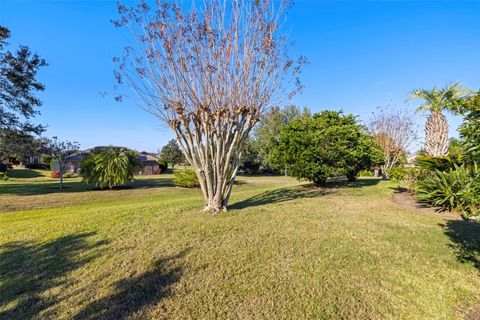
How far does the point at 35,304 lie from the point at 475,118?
5525 mm

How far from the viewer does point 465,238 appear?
4559 mm

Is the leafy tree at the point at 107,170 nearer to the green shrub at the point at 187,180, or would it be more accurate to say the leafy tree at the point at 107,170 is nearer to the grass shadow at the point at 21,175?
the green shrub at the point at 187,180

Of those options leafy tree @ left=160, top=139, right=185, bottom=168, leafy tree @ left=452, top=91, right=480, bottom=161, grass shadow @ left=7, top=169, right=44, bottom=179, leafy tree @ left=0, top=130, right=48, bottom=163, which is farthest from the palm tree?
leafy tree @ left=160, top=139, right=185, bottom=168

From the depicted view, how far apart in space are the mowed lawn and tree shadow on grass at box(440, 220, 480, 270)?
28 mm

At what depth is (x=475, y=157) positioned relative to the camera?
2.50 m

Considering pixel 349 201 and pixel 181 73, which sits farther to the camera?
pixel 349 201

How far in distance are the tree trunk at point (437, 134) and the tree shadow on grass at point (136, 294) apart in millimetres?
13938

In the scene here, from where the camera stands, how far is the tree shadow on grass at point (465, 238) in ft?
12.4

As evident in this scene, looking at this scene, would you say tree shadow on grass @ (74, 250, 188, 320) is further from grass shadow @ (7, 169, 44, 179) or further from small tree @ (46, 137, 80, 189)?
grass shadow @ (7, 169, 44, 179)

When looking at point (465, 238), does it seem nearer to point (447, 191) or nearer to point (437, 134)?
point (447, 191)

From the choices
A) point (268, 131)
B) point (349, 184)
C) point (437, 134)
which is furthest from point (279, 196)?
point (268, 131)

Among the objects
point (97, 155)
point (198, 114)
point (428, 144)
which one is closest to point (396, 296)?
point (198, 114)

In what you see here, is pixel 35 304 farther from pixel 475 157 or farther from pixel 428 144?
pixel 428 144

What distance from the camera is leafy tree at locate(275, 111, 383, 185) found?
36.0 ft
